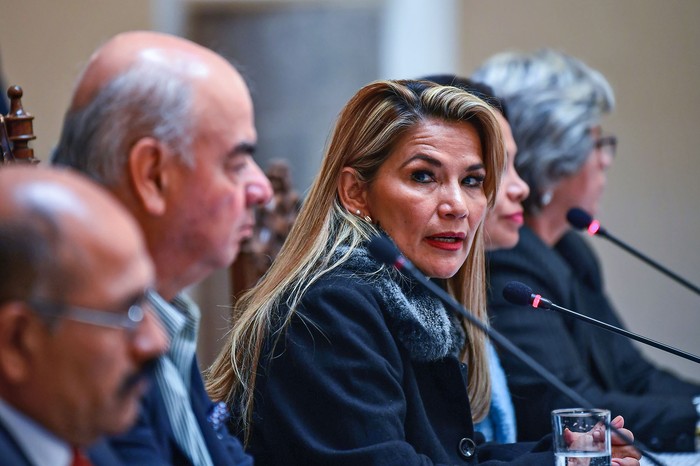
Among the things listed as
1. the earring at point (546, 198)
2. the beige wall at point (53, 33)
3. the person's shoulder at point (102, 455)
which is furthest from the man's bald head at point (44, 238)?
the beige wall at point (53, 33)

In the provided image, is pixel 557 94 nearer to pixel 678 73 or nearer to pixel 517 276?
pixel 517 276

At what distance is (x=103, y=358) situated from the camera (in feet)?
3.40

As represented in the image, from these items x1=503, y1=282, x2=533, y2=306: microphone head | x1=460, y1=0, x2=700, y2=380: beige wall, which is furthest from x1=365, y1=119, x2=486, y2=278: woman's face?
x1=460, y1=0, x2=700, y2=380: beige wall

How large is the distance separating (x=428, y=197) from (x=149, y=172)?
0.82 m

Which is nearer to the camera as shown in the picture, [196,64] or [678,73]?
[196,64]

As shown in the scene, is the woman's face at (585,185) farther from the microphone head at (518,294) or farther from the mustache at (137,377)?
the mustache at (137,377)

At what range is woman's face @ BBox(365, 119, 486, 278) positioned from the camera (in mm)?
2070

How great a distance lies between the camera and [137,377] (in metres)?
1.07

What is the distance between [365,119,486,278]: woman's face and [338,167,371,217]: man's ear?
0.05 ft

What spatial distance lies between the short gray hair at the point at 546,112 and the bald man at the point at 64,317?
232 cm

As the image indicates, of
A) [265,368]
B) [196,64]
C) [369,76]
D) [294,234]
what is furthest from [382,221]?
[369,76]

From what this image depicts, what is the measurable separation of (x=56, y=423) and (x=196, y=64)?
581 millimetres

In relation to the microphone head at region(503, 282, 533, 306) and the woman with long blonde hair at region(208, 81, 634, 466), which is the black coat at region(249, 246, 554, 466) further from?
the microphone head at region(503, 282, 533, 306)

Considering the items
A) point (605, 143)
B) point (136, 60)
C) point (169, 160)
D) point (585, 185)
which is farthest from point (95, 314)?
point (605, 143)
